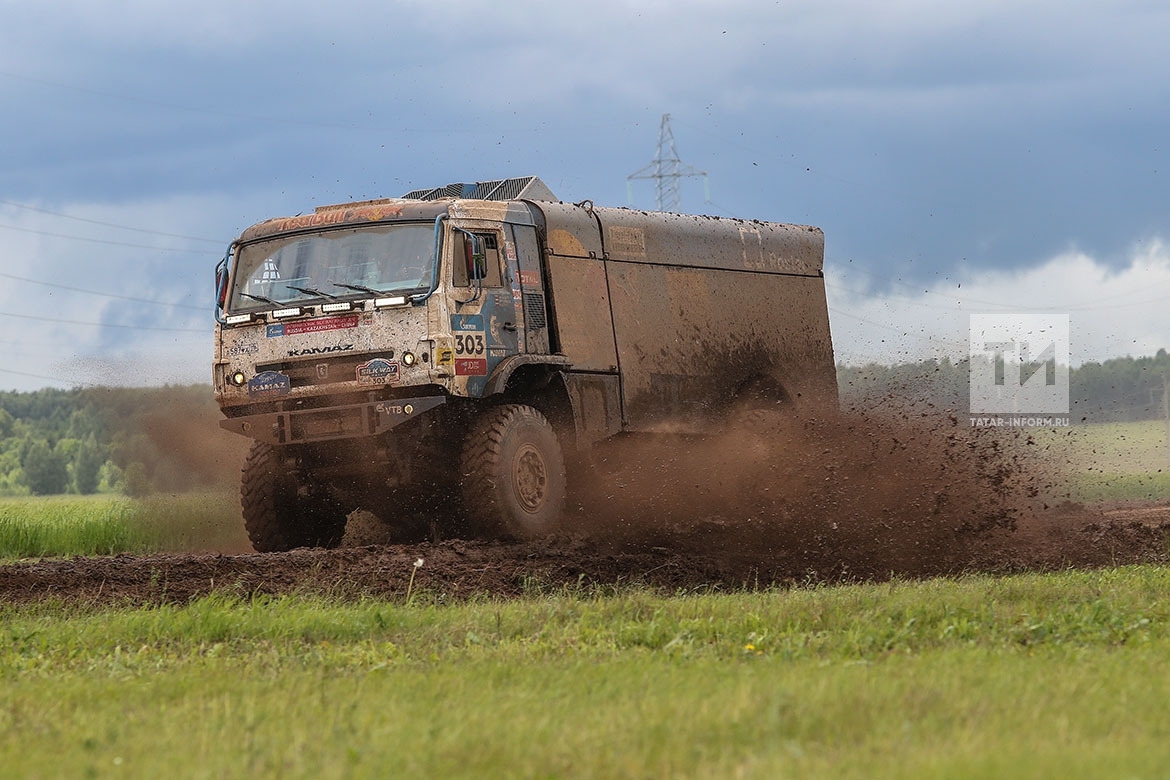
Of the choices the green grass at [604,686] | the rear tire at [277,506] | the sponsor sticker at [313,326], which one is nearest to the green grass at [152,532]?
the rear tire at [277,506]

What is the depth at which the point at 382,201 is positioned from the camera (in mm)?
16375

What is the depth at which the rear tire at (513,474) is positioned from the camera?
15391 mm

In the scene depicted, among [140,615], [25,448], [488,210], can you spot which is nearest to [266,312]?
[488,210]

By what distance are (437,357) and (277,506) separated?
259 centimetres

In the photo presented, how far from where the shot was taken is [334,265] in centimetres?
1590

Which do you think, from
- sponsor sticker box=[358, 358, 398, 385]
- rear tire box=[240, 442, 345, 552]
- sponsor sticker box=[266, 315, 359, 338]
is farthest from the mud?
sponsor sticker box=[266, 315, 359, 338]

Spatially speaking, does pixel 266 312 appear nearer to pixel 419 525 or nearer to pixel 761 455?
pixel 419 525

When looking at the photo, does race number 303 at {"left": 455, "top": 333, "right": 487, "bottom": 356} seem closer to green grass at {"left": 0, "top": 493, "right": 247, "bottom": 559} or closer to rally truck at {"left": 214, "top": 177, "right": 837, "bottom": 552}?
rally truck at {"left": 214, "top": 177, "right": 837, "bottom": 552}

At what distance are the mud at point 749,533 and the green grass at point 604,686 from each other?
54.3 inches

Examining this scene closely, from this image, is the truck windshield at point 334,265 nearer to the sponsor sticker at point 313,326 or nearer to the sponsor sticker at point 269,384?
the sponsor sticker at point 313,326

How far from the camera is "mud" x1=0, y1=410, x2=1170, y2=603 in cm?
1347

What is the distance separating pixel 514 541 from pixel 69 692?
25.1 ft

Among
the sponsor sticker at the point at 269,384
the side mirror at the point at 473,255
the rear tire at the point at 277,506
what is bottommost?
the rear tire at the point at 277,506

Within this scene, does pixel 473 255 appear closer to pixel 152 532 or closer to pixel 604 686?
pixel 604 686
